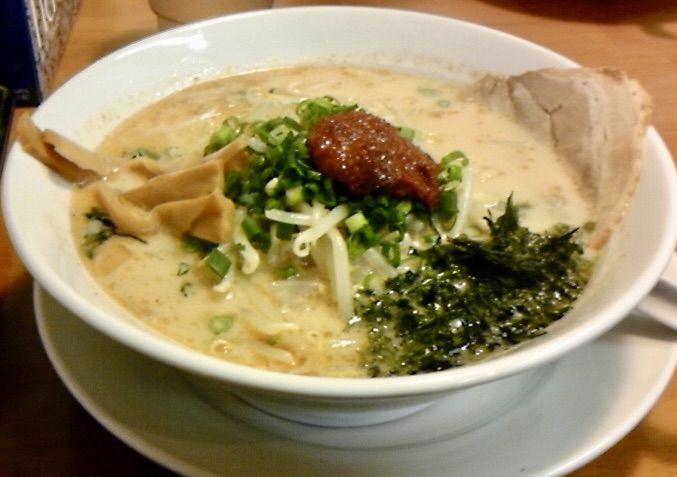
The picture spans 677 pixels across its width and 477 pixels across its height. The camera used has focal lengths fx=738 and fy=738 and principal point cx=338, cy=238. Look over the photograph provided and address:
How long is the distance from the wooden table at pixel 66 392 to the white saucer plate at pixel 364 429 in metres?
0.12

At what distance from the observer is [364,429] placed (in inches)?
40.5

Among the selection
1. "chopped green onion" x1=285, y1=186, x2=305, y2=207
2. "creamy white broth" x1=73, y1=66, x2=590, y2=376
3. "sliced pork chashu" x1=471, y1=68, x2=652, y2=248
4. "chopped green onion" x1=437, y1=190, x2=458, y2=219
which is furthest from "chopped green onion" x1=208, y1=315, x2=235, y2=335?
"sliced pork chashu" x1=471, y1=68, x2=652, y2=248

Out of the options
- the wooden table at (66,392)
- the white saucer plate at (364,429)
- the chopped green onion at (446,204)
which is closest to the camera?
the white saucer plate at (364,429)

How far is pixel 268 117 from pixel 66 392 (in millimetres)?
706

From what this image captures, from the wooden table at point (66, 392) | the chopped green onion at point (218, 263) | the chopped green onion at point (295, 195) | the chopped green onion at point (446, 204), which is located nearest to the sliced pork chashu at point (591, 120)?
the chopped green onion at point (446, 204)

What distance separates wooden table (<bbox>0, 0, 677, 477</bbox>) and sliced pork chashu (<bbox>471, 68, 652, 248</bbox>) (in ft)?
1.15

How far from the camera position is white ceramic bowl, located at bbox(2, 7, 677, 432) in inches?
32.7

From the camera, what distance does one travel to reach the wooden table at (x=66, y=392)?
107 centimetres

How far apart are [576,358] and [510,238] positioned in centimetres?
25

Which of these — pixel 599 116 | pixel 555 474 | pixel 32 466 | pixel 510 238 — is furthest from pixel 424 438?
pixel 599 116

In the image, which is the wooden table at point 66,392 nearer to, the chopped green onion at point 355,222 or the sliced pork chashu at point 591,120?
the sliced pork chashu at point 591,120

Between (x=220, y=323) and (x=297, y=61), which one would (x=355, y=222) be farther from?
(x=297, y=61)

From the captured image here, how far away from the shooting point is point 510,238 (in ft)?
4.22

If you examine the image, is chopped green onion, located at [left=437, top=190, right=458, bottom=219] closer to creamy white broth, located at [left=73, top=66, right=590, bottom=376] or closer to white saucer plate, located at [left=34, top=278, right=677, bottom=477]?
creamy white broth, located at [left=73, top=66, right=590, bottom=376]
